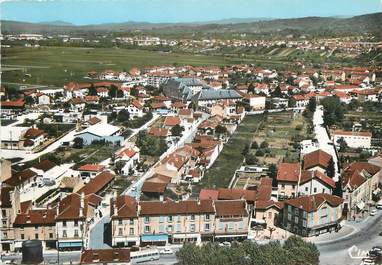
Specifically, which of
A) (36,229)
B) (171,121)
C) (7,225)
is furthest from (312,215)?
(171,121)

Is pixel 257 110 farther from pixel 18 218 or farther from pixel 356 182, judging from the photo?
pixel 18 218

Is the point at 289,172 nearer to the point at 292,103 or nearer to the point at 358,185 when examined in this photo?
the point at 358,185

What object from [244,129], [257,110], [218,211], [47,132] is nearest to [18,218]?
[218,211]

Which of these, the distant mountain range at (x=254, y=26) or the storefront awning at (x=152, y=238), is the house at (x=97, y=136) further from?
the distant mountain range at (x=254, y=26)

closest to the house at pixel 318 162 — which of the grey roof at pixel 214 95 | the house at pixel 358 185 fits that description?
the house at pixel 358 185

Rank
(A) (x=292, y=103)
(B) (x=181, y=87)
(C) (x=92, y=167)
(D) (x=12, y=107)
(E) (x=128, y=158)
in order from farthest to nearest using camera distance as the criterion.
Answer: (B) (x=181, y=87) < (A) (x=292, y=103) < (D) (x=12, y=107) < (E) (x=128, y=158) < (C) (x=92, y=167)

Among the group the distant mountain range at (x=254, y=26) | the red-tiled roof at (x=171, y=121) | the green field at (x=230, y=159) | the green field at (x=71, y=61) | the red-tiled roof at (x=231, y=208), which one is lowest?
the green field at (x=230, y=159)
